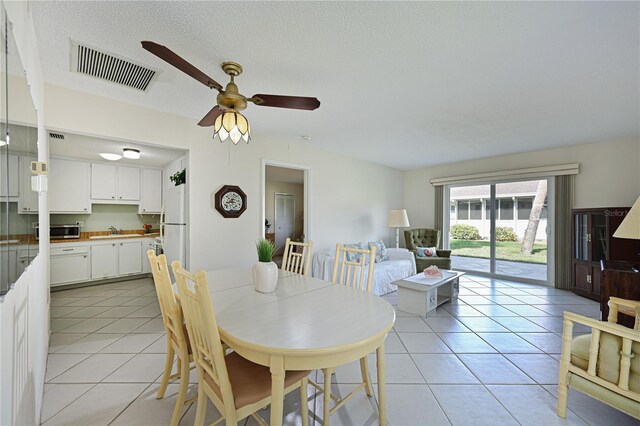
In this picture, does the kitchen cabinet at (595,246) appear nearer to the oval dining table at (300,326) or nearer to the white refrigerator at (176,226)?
the oval dining table at (300,326)

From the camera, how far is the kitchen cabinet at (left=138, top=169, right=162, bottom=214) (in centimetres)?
502

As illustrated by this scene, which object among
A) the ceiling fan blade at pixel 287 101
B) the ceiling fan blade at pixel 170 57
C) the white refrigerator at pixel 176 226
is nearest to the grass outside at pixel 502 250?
the ceiling fan blade at pixel 287 101

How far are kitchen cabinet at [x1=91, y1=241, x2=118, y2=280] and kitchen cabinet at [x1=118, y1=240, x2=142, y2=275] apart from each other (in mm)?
73

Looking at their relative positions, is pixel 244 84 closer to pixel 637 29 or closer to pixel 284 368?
pixel 284 368

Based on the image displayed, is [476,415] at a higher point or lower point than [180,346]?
lower

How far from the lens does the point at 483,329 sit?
9.25 feet

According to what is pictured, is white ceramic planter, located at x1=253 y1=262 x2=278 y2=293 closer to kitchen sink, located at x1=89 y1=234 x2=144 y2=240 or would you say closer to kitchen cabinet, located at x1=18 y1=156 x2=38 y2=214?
kitchen cabinet, located at x1=18 y1=156 x2=38 y2=214

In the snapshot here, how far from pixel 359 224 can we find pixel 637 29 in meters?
4.17

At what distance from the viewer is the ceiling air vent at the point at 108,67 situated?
6.23ft

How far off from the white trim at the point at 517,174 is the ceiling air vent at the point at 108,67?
5.49 m

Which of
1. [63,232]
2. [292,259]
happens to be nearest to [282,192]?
[63,232]

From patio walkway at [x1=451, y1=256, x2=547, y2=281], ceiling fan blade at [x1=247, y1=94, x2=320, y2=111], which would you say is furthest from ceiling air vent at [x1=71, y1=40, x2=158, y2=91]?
patio walkway at [x1=451, y1=256, x2=547, y2=281]

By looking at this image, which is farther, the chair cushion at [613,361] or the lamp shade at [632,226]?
the lamp shade at [632,226]

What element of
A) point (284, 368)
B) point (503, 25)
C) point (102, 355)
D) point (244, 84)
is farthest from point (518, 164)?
point (102, 355)
